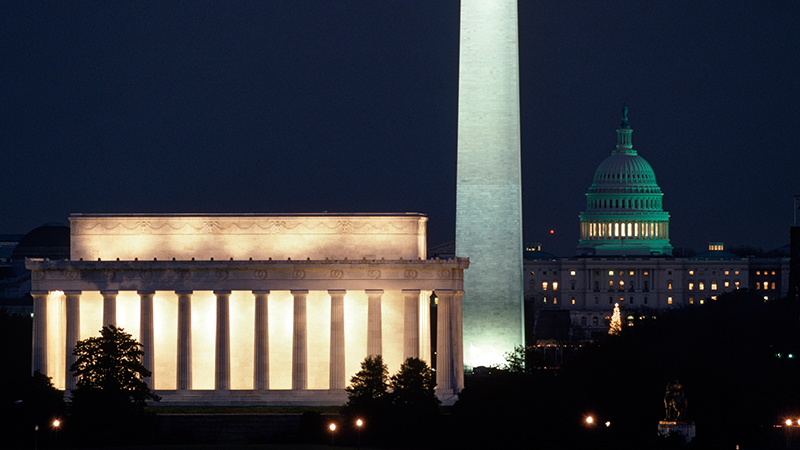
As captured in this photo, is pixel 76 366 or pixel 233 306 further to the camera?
pixel 233 306

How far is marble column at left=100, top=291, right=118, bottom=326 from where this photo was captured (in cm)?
13188

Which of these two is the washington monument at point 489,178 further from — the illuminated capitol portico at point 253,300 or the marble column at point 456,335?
the marble column at point 456,335

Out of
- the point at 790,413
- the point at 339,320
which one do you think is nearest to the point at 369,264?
the point at 339,320

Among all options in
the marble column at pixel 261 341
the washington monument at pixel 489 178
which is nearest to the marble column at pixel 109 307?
the marble column at pixel 261 341

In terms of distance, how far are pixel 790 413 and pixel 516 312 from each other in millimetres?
29738

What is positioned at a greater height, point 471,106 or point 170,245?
point 471,106

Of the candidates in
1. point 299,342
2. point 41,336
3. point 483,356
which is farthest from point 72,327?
point 483,356

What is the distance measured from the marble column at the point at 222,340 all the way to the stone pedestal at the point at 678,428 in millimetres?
42324

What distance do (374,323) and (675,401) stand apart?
3677 cm

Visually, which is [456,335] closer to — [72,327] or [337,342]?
[337,342]

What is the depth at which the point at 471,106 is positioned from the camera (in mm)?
144250

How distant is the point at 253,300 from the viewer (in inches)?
5271

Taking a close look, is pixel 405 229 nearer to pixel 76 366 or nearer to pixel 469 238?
pixel 469 238

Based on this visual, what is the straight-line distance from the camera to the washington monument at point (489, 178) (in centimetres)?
14400
